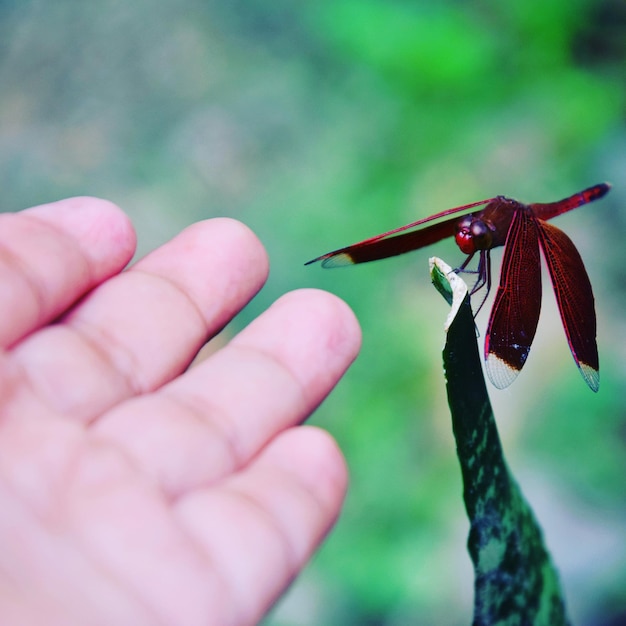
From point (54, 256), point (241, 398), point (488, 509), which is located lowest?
point (488, 509)

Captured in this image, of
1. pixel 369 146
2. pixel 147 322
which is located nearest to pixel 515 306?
pixel 147 322

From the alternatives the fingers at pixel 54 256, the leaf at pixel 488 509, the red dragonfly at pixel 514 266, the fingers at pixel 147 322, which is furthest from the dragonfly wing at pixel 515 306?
the fingers at pixel 54 256

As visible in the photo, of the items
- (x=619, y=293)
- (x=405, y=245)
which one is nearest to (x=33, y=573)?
(x=405, y=245)

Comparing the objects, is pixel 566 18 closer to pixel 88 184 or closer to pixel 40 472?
pixel 88 184

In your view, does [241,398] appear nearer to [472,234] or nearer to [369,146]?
[472,234]

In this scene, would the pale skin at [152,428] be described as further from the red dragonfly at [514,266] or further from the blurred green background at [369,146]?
the blurred green background at [369,146]

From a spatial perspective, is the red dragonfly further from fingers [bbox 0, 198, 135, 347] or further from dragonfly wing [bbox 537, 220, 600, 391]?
fingers [bbox 0, 198, 135, 347]
